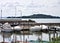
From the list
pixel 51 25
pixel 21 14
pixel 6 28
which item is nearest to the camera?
pixel 21 14

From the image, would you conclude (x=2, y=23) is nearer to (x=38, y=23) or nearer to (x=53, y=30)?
(x=38, y=23)

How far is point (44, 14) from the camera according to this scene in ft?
19.7

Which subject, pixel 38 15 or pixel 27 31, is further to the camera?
pixel 27 31

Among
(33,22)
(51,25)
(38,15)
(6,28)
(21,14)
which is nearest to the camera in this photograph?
(38,15)

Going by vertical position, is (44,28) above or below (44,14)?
below

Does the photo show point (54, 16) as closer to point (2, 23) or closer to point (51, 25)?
point (51, 25)

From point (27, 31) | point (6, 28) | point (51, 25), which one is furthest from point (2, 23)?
point (51, 25)

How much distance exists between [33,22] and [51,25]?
1.17m

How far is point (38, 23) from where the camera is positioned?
746 cm

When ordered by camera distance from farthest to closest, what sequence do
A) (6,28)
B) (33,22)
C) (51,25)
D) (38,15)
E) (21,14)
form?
(33,22)
(51,25)
(6,28)
(21,14)
(38,15)

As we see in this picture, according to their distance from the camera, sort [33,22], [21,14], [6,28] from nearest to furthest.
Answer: [21,14] < [6,28] < [33,22]

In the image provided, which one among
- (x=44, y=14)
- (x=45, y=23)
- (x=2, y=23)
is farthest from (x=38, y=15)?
(x=2, y=23)

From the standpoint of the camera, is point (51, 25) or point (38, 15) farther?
point (51, 25)

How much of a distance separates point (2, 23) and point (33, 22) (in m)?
1.46
